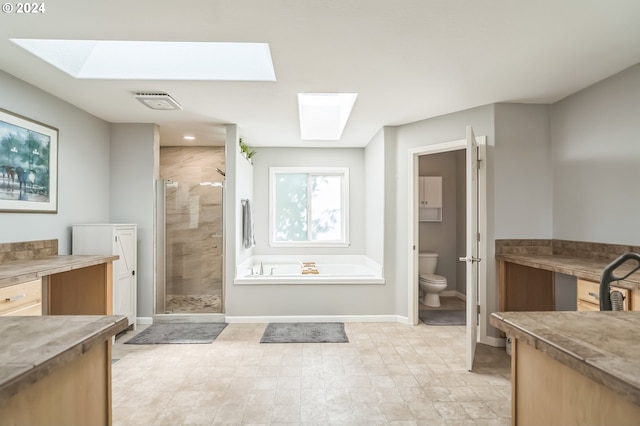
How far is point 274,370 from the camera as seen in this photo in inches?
105

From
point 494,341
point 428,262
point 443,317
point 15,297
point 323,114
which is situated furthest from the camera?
point 428,262

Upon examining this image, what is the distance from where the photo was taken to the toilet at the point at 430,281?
181 inches

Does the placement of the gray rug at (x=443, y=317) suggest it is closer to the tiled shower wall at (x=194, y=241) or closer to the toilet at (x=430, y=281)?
the toilet at (x=430, y=281)

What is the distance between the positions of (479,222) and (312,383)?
7.32 feet

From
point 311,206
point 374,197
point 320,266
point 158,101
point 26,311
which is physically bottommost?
point 320,266

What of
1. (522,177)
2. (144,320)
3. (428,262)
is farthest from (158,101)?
(428,262)

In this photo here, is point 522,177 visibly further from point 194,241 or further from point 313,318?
point 194,241

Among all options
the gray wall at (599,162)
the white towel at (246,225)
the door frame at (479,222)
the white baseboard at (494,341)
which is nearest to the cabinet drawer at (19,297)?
the white towel at (246,225)

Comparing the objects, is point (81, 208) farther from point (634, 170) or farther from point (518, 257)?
point (634, 170)

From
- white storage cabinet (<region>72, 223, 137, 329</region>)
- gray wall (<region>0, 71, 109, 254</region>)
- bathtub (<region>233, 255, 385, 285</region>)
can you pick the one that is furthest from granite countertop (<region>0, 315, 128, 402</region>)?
bathtub (<region>233, 255, 385, 285</region>)

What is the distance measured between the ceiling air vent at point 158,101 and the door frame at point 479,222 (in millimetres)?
2650

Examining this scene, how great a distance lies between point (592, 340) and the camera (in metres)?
0.90

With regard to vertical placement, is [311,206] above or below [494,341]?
above

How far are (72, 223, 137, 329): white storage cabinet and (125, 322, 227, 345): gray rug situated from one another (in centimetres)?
29
